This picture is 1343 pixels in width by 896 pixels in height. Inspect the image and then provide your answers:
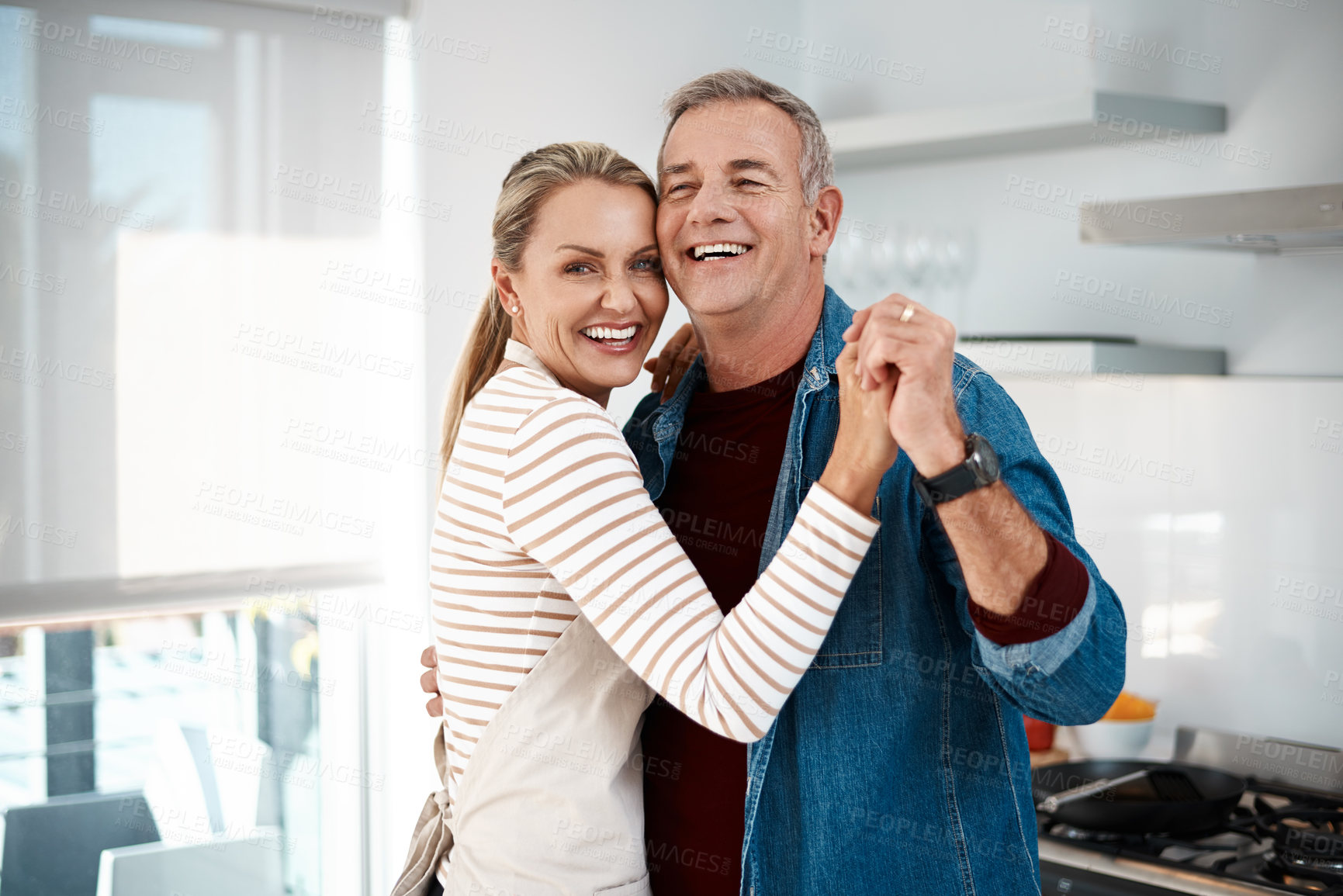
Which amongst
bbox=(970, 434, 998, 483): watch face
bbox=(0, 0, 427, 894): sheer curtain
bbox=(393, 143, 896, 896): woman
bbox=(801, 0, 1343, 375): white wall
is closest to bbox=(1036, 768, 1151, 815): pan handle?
bbox=(801, 0, 1343, 375): white wall

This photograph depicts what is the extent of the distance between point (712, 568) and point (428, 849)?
44 cm

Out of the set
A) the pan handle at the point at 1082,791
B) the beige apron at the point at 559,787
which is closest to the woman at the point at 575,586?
the beige apron at the point at 559,787

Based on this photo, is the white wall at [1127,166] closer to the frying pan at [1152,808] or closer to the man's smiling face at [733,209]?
the frying pan at [1152,808]

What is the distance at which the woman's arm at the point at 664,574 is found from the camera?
0.92m

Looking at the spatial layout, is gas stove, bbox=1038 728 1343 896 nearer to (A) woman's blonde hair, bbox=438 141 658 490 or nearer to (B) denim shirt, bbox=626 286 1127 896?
(B) denim shirt, bbox=626 286 1127 896

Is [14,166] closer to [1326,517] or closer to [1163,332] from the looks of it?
[1163,332]

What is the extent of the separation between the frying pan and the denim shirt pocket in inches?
33.9

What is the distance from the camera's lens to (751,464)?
4.25 feet

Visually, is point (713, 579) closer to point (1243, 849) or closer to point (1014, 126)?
point (1243, 849)

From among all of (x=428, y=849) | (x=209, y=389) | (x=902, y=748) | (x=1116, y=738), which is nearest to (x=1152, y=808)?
(x=1116, y=738)

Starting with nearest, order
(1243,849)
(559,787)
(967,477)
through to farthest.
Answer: (967,477) → (559,787) → (1243,849)

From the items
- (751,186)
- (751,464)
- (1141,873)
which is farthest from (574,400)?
(1141,873)

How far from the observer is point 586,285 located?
48.2 inches

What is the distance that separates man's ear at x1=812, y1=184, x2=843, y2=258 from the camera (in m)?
1.41
